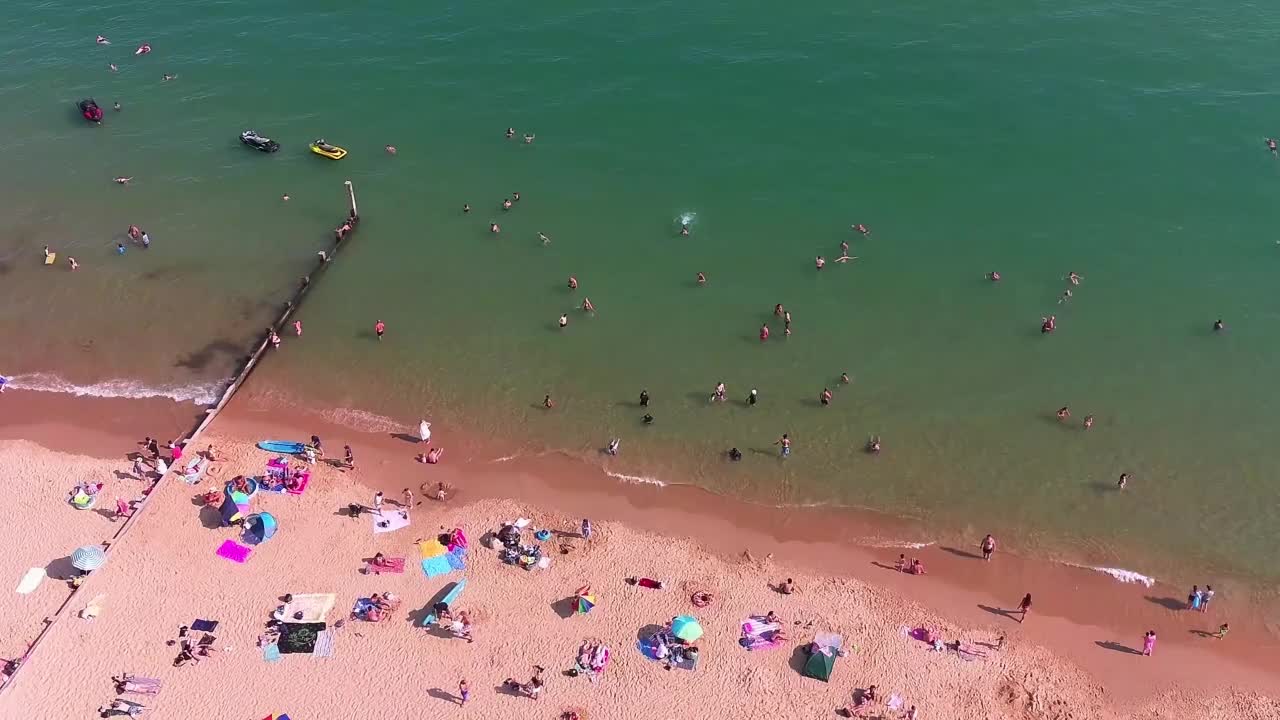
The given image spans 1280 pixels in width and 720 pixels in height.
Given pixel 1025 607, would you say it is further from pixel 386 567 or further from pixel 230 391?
pixel 230 391

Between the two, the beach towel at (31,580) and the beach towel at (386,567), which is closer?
the beach towel at (31,580)

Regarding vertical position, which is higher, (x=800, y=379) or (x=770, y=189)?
(x=770, y=189)

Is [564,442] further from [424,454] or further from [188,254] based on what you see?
[188,254]

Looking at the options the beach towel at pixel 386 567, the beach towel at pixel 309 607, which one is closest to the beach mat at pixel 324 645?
the beach towel at pixel 309 607

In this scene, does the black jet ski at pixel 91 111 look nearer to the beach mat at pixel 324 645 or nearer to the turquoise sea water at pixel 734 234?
the turquoise sea water at pixel 734 234

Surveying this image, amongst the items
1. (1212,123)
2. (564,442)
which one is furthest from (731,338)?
(1212,123)

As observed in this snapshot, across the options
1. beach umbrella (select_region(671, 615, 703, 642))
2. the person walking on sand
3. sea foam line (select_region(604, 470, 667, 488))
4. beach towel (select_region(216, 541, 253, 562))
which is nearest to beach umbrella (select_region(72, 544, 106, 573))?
beach towel (select_region(216, 541, 253, 562))

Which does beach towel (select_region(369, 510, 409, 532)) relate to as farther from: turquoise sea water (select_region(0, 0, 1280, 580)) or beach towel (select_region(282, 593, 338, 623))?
turquoise sea water (select_region(0, 0, 1280, 580))
